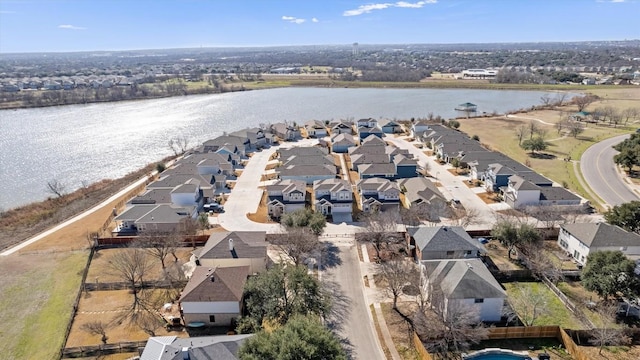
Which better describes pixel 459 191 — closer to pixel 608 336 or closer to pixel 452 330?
pixel 608 336

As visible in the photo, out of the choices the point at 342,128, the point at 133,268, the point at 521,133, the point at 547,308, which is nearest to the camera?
the point at 547,308

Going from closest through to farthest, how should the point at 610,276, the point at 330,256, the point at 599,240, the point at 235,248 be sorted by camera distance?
1. the point at 610,276
2. the point at 599,240
3. the point at 235,248
4. the point at 330,256

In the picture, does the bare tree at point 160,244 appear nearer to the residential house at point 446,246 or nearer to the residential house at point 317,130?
the residential house at point 446,246

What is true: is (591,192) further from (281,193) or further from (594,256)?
(281,193)

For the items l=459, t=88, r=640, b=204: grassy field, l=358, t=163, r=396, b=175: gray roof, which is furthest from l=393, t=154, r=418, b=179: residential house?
l=459, t=88, r=640, b=204: grassy field

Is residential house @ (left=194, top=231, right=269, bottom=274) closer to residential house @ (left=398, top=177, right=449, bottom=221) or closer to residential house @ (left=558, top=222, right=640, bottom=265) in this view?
residential house @ (left=398, top=177, right=449, bottom=221)

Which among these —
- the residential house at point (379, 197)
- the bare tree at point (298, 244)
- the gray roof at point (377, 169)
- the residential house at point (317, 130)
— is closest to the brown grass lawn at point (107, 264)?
the bare tree at point (298, 244)

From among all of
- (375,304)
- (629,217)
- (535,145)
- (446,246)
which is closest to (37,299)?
(375,304)
